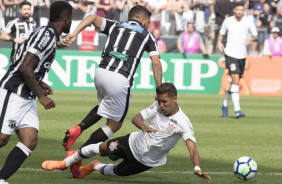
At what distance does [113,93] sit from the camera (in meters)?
10.8

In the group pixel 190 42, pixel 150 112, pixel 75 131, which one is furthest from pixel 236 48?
pixel 150 112

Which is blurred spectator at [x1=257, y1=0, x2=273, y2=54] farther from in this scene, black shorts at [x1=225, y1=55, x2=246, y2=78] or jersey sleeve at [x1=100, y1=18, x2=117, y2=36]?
jersey sleeve at [x1=100, y1=18, x2=117, y2=36]

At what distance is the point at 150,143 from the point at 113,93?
4.69 ft

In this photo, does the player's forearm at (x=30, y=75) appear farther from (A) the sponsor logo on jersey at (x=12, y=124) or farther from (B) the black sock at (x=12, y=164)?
(B) the black sock at (x=12, y=164)

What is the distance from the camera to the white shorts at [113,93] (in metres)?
10.8

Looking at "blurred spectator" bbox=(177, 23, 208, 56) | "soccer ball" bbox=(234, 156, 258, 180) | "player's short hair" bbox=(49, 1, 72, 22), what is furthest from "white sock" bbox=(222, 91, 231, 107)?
"player's short hair" bbox=(49, 1, 72, 22)

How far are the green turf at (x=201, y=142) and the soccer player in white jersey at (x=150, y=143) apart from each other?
19 cm

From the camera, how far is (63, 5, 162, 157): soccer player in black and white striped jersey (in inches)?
425

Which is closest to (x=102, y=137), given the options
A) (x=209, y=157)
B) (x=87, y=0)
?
(x=209, y=157)

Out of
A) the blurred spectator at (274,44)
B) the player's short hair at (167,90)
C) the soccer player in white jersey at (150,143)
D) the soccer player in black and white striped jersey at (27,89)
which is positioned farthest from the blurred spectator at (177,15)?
the soccer player in black and white striped jersey at (27,89)

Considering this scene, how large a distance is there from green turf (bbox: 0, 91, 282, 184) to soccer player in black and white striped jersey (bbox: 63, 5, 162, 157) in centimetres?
69

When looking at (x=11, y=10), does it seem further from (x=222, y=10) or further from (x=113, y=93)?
(x=113, y=93)

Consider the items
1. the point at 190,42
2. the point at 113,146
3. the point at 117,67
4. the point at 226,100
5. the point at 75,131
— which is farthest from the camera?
the point at 190,42

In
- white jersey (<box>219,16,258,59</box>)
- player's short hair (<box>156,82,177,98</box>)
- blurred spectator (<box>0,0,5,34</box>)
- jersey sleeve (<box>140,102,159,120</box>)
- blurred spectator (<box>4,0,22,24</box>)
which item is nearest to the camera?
player's short hair (<box>156,82,177,98</box>)
